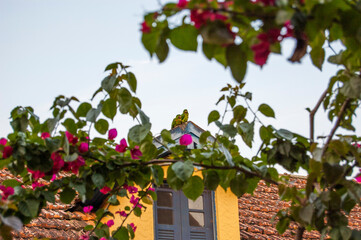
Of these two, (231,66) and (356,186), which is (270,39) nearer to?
(231,66)

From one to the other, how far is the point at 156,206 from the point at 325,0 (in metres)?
3.34

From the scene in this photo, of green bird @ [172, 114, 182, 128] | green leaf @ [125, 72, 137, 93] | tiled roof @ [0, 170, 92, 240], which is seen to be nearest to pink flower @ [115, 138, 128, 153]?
green leaf @ [125, 72, 137, 93]

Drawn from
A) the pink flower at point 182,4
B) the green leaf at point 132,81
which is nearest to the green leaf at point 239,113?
the green leaf at point 132,81

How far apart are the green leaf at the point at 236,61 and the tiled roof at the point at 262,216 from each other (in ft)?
10.9

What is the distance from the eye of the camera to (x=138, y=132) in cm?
248

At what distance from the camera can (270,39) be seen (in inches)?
65.0

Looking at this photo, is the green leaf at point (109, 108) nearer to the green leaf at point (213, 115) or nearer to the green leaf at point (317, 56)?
the green leaf at point (213, 115)

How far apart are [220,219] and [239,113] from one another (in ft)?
7.41

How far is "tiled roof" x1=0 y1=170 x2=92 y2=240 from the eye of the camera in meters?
4.15

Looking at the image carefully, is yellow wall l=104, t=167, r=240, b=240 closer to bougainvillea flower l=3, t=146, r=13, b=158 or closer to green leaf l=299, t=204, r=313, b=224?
bougainvillea flower l=3, t=146, r=13, b=158

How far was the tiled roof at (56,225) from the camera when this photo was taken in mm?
4152

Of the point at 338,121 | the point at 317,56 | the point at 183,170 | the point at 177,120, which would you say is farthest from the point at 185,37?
the point at 177,120

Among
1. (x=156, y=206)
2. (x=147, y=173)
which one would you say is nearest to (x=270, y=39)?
(x=147, y=173)

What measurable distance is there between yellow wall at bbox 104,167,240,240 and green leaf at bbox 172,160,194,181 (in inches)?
90.5
